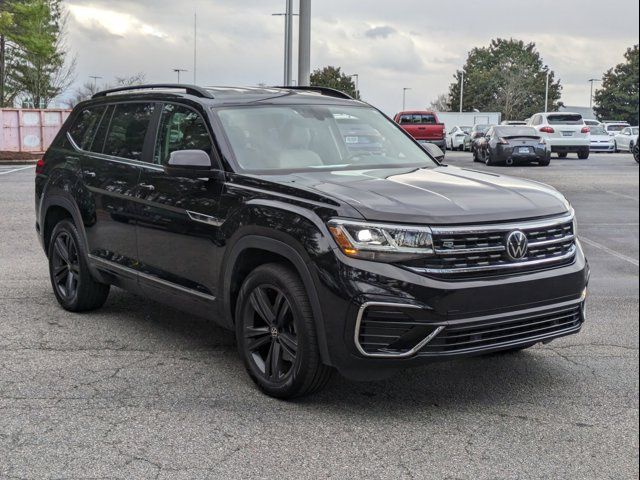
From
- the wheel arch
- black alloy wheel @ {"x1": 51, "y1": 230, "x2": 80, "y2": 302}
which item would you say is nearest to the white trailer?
black alloy wheel @ {"x1": 51, "y1": 230, "x2": 80, "y2": 302}

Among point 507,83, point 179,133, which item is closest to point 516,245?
point 179,133

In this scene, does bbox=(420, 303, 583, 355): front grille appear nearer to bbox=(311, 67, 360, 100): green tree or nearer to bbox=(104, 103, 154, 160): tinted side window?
bbox=(104, 103, 154, 160): tinted side window

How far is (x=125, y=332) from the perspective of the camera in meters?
5.97

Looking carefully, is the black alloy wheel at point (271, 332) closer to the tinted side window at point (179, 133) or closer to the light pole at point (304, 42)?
the tinted side window at point (179, 133)

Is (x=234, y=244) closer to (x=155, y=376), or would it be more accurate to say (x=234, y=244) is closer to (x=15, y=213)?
(x=155, y=376)

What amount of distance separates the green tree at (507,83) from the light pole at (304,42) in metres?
67.6

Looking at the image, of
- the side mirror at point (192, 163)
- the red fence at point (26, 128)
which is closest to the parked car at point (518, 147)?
the red fence at point (26, 128)

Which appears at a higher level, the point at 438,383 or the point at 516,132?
the point at 516,132

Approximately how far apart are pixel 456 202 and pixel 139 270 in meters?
2.49

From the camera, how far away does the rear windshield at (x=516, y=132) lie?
26703 millimetres

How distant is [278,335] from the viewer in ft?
14.5

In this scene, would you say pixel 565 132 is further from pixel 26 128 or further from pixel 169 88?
pixel 169 88

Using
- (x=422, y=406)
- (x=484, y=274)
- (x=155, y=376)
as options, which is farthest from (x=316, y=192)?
(x=155, y=376)

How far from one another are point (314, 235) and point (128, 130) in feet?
8.33
